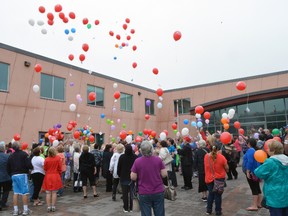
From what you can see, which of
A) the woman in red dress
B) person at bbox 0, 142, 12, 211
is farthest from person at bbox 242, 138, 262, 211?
person at bbox 0, 142, 12, 211

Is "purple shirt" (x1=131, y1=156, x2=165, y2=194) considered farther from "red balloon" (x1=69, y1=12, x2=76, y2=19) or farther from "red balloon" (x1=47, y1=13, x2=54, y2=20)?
"red balloon" (x1=69, y1=12, x2=76, y2=19)

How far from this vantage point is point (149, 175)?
3.99 meters

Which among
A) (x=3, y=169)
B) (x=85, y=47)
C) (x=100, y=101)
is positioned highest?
(x=85, y=47)

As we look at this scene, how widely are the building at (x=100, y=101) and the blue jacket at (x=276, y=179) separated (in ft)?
36.8

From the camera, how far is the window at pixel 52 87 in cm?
1511

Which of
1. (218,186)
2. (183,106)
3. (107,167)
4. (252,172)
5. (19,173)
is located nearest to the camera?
(218,186)

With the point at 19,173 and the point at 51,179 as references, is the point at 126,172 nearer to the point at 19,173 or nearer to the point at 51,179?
the point at 51,179

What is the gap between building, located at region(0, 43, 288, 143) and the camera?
1355cm

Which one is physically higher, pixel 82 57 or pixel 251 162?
pixel 82 57

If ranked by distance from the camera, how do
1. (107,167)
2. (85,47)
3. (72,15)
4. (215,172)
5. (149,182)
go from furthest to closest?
1. (85,47)
2. (72,15)
3. (107,167)
4. (215,172)
5. (149,182)

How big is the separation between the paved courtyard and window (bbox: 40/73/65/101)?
8459 mm

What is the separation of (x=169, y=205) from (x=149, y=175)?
9.34 feet

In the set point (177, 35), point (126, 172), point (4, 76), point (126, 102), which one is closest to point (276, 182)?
point (126, 172)

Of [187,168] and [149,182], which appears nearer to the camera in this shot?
[149,182]
